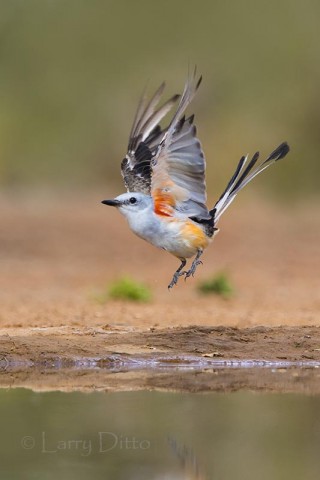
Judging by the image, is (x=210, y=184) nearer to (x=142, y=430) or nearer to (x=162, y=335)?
(x=162, y=335)

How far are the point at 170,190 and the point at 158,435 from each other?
3404 mm

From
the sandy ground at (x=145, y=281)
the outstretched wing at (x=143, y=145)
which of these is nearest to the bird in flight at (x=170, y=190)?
the outstretched wing at (x=143, y=145)

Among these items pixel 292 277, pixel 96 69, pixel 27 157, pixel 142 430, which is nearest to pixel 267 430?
pixel 142 430

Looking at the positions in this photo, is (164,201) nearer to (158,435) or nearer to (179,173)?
(179,173)

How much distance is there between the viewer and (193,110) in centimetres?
2734

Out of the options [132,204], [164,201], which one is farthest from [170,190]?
[132,204]

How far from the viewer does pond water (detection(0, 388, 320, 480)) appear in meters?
6.82

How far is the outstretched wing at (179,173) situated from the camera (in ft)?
34.1

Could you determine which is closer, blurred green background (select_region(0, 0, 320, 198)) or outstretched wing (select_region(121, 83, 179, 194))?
outstretched wing (select_region(121, 83, 179, 194))

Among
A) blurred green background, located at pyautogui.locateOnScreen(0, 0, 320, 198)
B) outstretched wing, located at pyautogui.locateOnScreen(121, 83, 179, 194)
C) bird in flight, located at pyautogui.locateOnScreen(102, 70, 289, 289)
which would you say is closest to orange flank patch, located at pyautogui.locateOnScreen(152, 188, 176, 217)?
bird in flight, located at pyautogui.locateOnScreen(102, 70, 289, 289)

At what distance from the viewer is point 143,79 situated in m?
28.1

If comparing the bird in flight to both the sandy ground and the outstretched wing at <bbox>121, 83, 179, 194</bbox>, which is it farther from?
the sandy ground

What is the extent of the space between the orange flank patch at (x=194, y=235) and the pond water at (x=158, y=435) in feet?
6.23

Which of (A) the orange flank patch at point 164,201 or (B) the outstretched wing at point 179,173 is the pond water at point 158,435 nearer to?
(A) the orange flank patch at point 164,201
